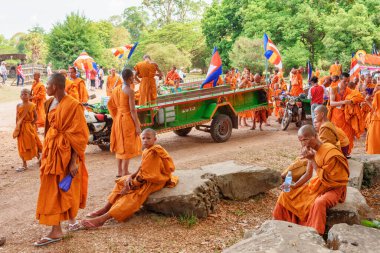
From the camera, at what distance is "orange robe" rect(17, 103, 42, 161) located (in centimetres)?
839

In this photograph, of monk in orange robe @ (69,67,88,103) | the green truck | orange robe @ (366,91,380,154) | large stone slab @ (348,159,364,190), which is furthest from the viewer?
monk in orange robe @ (69,67,88,103)

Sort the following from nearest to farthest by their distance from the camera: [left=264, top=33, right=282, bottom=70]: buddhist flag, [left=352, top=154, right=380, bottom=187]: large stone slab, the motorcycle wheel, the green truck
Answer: [left=352, top=154, right=380, bottom=187]: large stone slab → the green truck → the motorcycle wheel → [left=264, top=33, right=282, bottom=70]: buddhist flag

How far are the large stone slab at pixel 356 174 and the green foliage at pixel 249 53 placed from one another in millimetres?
21917

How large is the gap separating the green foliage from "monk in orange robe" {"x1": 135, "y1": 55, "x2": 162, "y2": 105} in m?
19.3

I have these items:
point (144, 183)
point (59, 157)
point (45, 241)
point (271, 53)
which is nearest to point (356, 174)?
point (144, 183)

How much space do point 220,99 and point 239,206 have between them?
4.84 m

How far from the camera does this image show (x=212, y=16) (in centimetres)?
3344

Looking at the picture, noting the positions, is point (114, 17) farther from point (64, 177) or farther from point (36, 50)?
point (64, 177)

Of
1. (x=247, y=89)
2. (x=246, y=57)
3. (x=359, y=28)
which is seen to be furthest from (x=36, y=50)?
(x=247, y=89)

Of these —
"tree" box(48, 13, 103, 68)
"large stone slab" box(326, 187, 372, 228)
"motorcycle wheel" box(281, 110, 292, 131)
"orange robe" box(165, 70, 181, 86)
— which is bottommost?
"large stone slab" box(326, 187, 372, 228)

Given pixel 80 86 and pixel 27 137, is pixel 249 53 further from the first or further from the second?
pixel 27 137

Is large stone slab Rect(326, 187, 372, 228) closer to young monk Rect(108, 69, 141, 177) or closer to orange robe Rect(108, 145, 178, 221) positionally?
orange robe Rect(108, 145, 178, 221)

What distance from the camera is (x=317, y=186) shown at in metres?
4.79

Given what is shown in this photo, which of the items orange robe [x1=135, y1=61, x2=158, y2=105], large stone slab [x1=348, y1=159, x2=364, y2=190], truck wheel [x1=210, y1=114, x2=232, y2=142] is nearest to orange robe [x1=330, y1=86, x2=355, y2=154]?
large stone slab [x1=348, y1=159, x2=364, y2=190]
